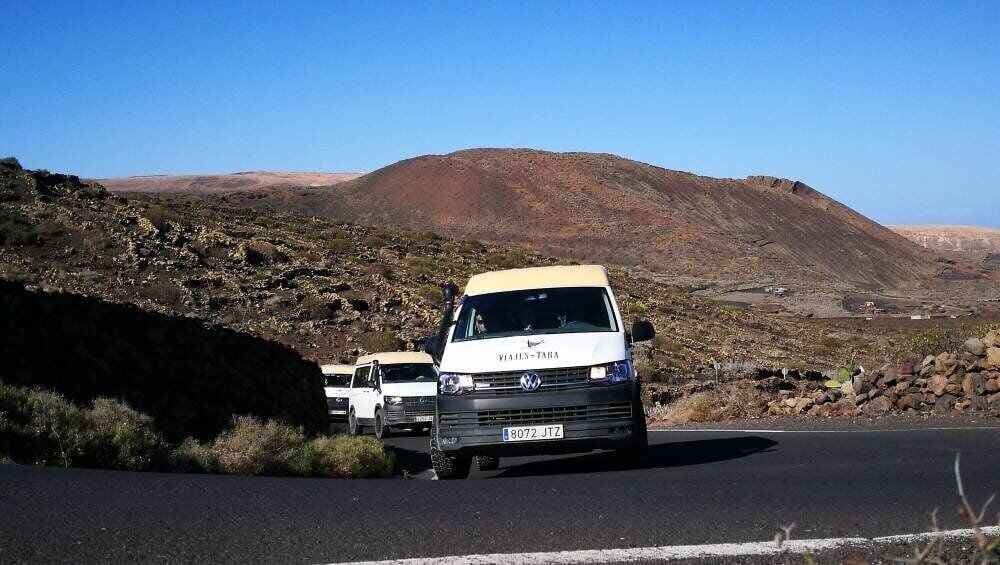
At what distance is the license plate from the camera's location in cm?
1097

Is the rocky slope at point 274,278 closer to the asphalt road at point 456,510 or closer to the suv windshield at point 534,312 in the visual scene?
the suv windshield at point 534,312

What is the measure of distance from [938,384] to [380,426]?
40.4ft

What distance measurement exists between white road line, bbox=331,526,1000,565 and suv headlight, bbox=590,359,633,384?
469 centimetres

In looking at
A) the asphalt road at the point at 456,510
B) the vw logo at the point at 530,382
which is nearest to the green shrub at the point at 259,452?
the asphalt road at the point at 456,510

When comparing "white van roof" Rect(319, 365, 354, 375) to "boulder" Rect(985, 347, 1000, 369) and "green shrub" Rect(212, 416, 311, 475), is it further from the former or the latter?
"boulder" Rect(985, 347, 1000, 369)

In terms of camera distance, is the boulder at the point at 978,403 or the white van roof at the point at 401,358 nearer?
the boulder at the point at 978,403

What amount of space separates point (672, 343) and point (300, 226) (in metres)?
27.7

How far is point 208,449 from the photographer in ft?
44.0

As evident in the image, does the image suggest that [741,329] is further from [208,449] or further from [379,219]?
[379,219]

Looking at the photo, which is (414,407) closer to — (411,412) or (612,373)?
(411,412)

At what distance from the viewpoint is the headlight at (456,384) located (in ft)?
36.9

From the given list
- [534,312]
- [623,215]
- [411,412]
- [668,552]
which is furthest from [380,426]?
[623,215]

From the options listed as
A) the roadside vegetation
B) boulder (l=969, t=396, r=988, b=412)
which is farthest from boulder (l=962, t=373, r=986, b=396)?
the roadside vegetation

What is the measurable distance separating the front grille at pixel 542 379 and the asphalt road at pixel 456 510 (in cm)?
92
